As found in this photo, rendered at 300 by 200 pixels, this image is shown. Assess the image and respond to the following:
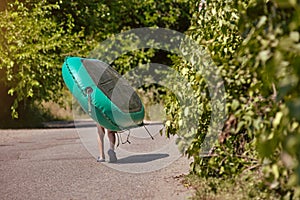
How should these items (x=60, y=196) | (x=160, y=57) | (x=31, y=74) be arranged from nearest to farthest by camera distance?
(x=60, y=196) → (x=31, y=74) → (x=160, y=57)

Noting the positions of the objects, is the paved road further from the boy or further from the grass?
the grass

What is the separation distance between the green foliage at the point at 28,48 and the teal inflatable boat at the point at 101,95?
26.5 feet

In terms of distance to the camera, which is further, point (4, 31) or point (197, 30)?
point (4, 31)

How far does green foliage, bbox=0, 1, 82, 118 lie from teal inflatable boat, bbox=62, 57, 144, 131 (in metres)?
8.09

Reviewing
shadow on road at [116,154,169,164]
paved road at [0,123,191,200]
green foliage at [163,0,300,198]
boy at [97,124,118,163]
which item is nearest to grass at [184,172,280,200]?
green foliage at [163,0,300,198]

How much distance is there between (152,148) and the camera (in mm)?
11961

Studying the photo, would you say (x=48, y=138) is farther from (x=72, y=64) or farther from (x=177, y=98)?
(x=177, y=98)

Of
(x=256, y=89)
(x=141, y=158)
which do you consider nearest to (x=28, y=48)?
(x=141, y=158)

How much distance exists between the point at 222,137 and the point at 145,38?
20314 millimetres

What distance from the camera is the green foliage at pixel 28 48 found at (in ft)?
58.3

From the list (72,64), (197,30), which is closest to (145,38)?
(72,64)

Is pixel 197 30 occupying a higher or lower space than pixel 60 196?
higher

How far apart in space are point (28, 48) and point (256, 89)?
1384 centimetres

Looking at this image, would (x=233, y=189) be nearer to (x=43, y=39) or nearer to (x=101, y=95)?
(x=101, y=95)
